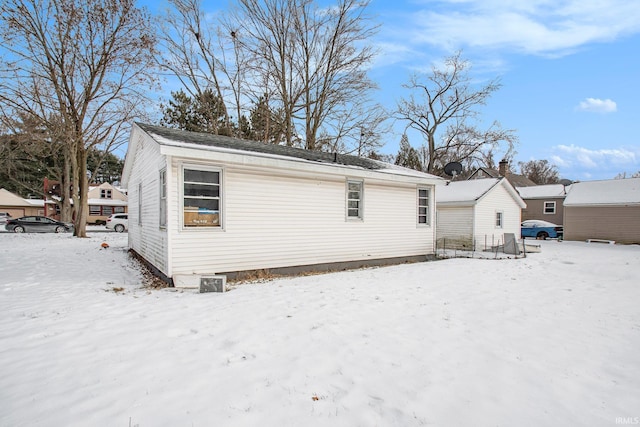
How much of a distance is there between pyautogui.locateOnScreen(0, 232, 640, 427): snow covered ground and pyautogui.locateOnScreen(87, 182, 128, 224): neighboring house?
39.4m

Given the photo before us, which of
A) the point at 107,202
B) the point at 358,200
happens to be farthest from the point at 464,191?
the point at 107,202

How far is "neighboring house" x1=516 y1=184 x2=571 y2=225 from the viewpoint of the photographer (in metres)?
27.7

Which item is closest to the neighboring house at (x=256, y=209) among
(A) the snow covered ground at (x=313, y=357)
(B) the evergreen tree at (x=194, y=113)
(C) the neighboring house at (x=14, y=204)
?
(A) the snow covered ground at (x=313, y=357)

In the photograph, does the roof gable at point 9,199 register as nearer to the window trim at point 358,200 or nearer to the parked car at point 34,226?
the parked car at point 34,226

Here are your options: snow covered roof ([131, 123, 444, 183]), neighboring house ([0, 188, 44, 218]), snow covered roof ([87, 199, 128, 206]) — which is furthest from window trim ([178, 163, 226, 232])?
neighboring house ([0, 188, 44, 218])

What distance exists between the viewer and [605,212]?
Answer: 22.2 metres

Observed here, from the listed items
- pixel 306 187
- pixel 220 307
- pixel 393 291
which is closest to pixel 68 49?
pixel 306 187

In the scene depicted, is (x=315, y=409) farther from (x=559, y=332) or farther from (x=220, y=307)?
(x=559, y=332)

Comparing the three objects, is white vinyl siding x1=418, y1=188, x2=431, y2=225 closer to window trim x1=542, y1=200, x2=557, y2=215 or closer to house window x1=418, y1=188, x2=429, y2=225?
house window x1=418, y1=188, x2=429, y2=225

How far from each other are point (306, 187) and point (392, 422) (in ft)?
23.3

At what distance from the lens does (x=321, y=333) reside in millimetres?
4418

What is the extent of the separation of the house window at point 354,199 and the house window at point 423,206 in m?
3.08

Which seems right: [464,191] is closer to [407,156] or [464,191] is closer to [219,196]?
[219,196]

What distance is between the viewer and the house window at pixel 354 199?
10273 mm
